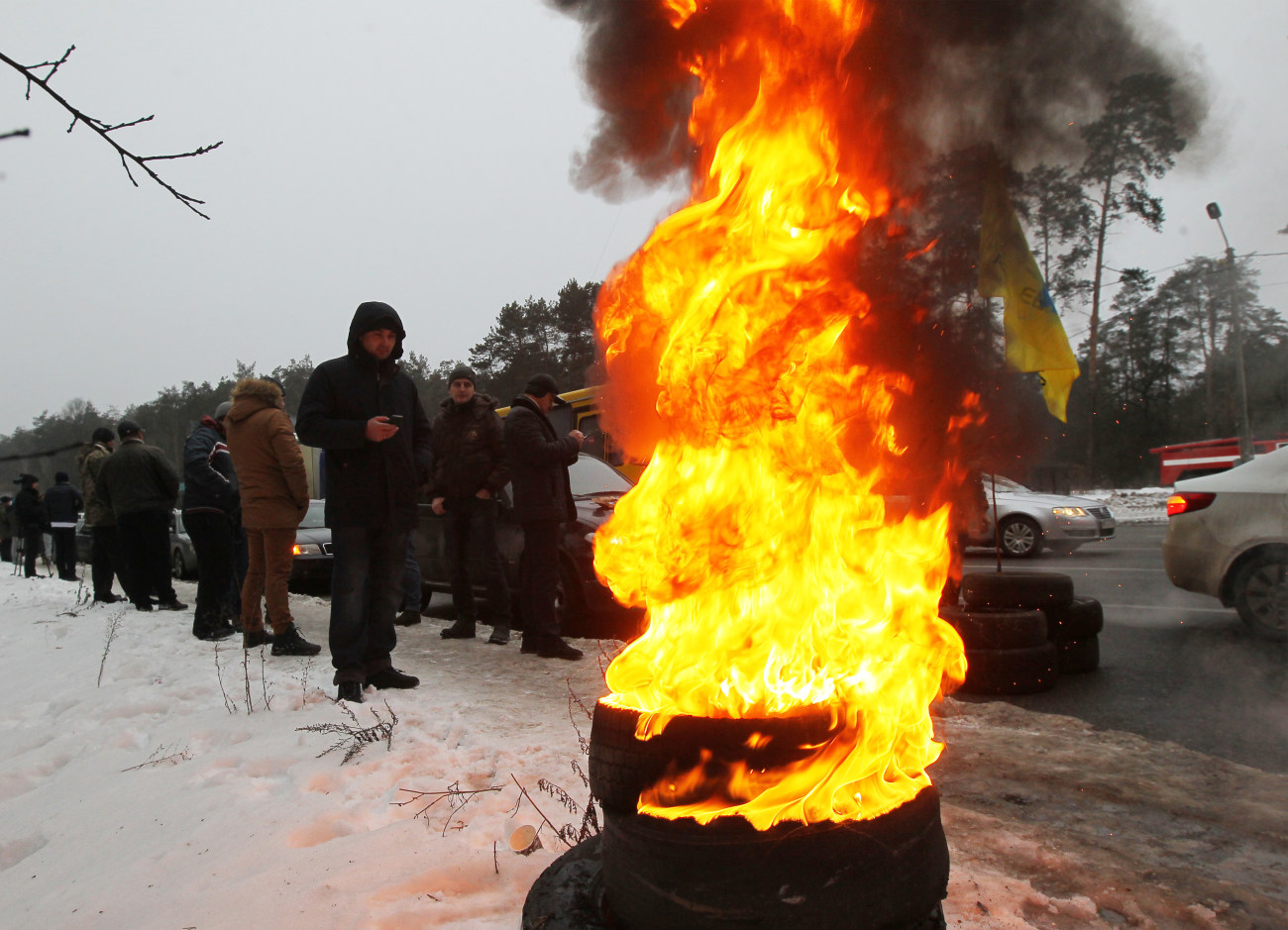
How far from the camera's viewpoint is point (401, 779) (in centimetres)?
334

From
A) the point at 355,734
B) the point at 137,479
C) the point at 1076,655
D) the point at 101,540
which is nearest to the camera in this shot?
the point at 355,734

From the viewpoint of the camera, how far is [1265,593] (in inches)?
259

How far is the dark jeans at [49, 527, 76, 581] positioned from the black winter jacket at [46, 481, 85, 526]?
1.10ft

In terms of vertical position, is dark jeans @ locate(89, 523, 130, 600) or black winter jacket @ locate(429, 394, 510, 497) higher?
black winter jacket @ locate(429, 394, 510, 497)

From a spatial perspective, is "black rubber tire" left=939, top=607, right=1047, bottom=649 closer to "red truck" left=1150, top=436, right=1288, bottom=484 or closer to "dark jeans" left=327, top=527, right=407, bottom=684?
"dark jeans" left=327, top=527, right=407, bottom=684

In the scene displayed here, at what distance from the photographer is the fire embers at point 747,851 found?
181 centimetres

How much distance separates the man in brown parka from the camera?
6105 millimetres

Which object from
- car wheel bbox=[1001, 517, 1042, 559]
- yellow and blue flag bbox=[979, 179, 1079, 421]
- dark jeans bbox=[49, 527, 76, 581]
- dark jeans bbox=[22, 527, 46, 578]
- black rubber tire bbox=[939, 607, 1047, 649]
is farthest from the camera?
dark jeans bbox=[22, 527, 46, 578]

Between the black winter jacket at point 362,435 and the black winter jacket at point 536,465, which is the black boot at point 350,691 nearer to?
the black winter jacket at point 362,435

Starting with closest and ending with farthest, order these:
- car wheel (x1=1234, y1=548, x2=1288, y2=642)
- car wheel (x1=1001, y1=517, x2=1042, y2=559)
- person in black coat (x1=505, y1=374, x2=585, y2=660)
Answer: person in black coat (x1=505, y1=374, x2=585, y2=660) → car wheel (x1=1234, y1=548, x2=1288, y2=642) → car wheel (x1=1001, y1=517, x2=1042, y2=559)

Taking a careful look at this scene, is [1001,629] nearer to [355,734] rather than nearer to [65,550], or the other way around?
[355,734]

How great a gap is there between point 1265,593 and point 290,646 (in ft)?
24.7

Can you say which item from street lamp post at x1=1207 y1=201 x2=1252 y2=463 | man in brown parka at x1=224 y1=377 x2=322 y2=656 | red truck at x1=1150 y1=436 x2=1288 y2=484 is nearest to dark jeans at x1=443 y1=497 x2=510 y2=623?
man in brown parka at x1=224 y1=377 x2=322 y2=656

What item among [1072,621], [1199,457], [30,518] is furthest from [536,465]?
[1199,457]
